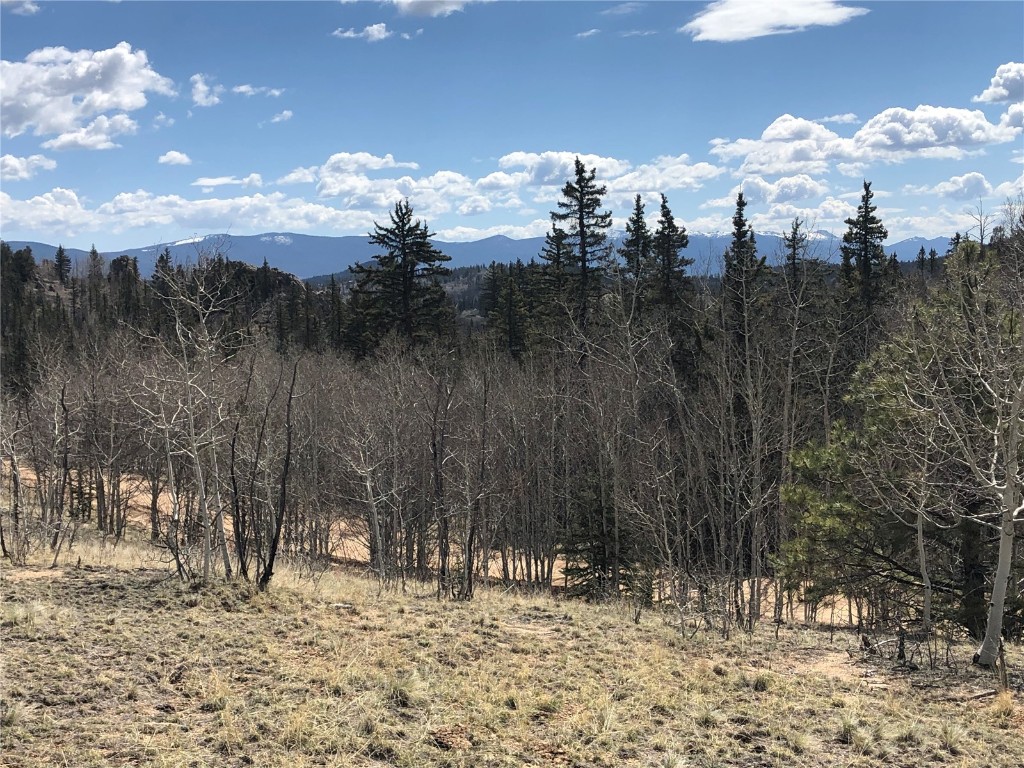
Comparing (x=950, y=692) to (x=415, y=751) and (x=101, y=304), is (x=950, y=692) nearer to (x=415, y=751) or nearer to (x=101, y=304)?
(x=415, y=751)

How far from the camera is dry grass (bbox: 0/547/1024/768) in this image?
A: 6.64m

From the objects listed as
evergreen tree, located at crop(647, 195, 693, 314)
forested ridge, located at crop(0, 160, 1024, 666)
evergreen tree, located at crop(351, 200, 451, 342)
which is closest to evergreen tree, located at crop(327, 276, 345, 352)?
forested ridge, located at crop(0, 160, 1024, 666)

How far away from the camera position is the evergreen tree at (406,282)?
40031mm

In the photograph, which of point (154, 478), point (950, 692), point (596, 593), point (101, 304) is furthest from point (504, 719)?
point (101, 304)

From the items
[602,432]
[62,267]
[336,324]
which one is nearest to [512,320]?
[336,324]

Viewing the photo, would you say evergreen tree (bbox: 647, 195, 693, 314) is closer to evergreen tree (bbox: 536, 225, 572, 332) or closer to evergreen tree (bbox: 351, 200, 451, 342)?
evergreen tree (bbox: 536, 225, 572, 332)

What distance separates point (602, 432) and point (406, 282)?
21.1m

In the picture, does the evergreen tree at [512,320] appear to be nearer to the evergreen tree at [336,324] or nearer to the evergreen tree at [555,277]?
the evergreen tree at [555,277]

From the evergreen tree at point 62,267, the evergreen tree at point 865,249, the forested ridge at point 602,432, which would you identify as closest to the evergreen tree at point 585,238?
the forested ridge at point 602,432

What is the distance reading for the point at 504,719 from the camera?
754 centimetres

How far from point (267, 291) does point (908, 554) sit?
87.4 metres

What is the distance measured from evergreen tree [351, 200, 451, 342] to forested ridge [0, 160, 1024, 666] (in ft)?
0.55

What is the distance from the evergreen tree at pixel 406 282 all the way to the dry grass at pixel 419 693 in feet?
96.3

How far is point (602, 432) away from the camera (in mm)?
22375
